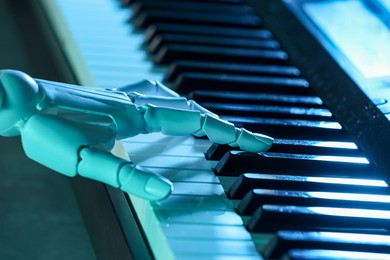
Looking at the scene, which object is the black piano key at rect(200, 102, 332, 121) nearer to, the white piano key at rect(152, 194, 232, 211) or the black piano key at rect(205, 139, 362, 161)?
the black piano key at rect(205, 139, 362, 161)

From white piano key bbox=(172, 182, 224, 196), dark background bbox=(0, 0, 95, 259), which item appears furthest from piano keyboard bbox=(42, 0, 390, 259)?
dark background bbox=(0, 0, 95, 259)

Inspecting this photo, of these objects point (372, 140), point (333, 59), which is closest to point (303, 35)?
point (333, 59)

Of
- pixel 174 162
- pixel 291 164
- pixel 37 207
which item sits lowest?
pixel 37 207

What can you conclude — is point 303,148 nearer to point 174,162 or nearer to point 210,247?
point 174,162

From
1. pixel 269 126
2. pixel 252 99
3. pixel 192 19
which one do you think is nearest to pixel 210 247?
pixel 269 126

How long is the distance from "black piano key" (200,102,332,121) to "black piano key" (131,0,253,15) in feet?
1.80

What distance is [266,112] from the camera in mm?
A: 1587

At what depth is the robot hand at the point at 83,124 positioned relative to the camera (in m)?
1.13

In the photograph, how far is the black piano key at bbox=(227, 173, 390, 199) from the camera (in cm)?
128

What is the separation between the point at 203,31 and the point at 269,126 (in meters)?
0.52

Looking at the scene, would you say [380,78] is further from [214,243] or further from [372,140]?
[214,243]

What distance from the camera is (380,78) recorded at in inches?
61.6

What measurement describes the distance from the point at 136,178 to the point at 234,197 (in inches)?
8.6

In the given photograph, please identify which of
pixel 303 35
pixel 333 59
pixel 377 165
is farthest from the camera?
pixel 303 35
